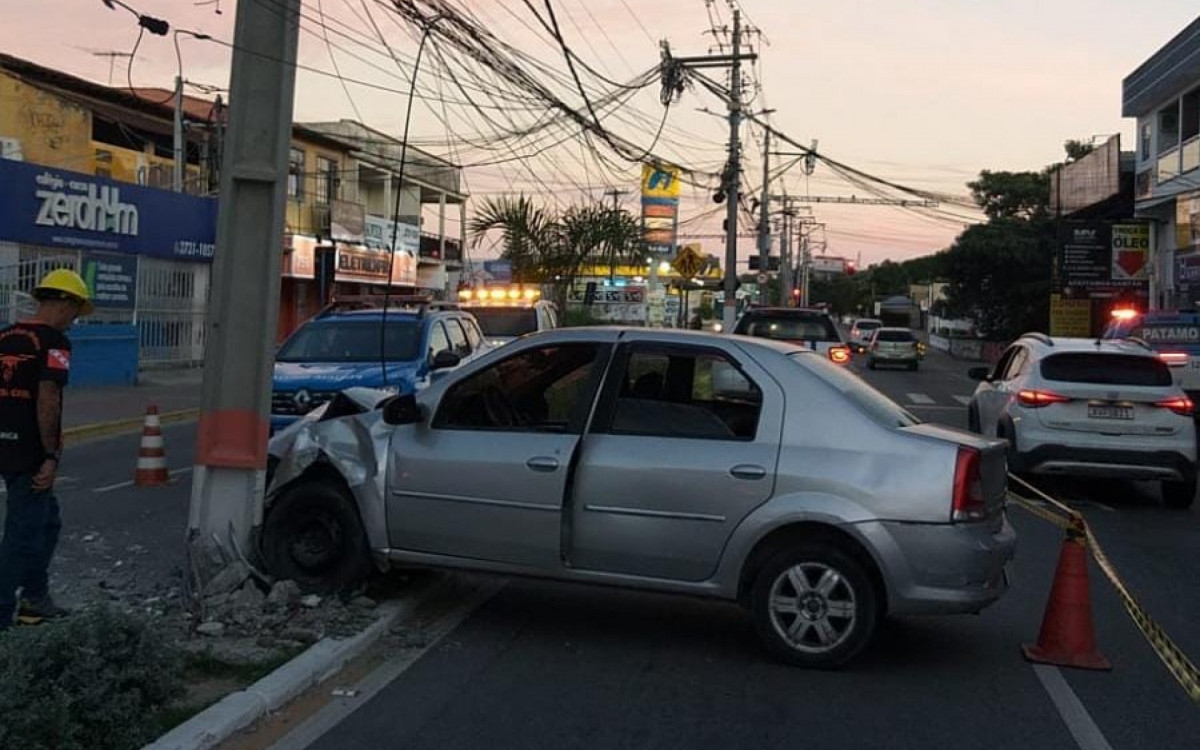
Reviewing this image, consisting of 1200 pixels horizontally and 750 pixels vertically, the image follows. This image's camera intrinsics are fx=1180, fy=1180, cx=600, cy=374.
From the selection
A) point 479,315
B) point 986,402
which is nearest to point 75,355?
point 479,315

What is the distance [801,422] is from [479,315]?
A: 46.5 ft

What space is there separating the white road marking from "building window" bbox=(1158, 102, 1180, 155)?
30.4 meters

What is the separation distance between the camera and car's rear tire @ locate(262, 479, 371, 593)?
22.2 ft

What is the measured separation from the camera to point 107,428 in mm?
17297

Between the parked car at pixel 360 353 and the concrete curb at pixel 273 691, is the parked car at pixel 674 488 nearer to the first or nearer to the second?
the concrete curb at pixel 273 691

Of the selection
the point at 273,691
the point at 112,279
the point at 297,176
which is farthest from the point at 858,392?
the point at 297,176

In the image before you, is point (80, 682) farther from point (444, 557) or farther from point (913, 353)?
point (913, 353)

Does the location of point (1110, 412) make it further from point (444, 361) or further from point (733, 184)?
point (733, 184)

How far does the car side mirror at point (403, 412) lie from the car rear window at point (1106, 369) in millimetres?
7482

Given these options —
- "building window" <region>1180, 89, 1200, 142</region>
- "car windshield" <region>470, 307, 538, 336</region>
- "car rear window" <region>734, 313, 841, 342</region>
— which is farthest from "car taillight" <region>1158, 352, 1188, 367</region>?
"building window" <region>1180, 89, 1200, 142</region>

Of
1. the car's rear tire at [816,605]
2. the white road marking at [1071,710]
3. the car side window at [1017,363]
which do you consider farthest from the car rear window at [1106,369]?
the car's rear tire at [816,605]

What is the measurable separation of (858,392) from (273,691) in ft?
11.2

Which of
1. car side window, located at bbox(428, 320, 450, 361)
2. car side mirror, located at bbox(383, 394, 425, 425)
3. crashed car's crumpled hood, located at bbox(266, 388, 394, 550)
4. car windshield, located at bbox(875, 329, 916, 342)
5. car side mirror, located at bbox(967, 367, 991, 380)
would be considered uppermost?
car windshield, located at bbox(875, 329, 916, 342)

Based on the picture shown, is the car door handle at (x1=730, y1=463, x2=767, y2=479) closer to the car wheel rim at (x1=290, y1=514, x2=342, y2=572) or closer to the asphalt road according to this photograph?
the asphalt road
